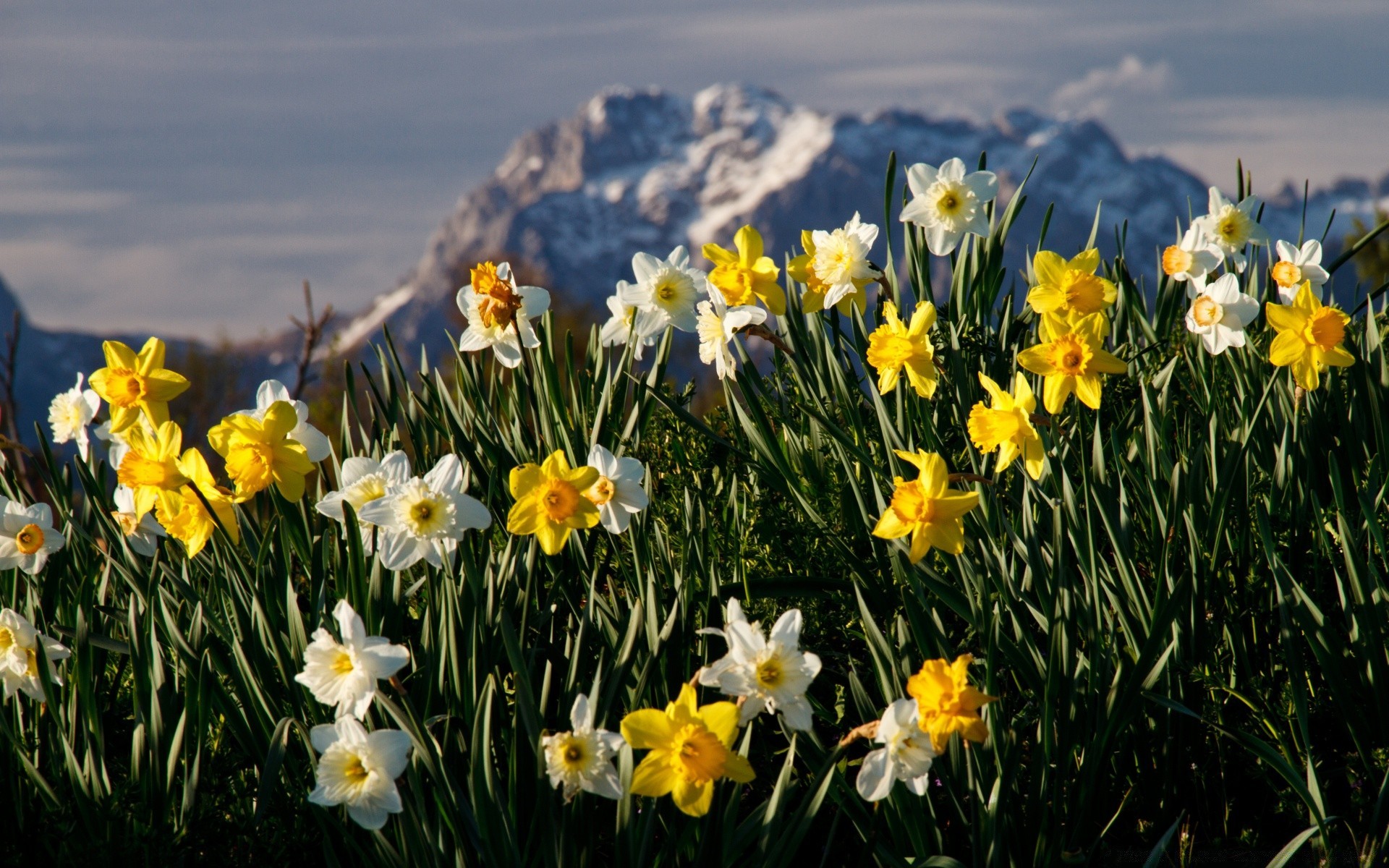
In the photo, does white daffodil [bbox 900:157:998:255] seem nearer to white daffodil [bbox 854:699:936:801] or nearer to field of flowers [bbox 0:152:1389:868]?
field of flowers [bbox 0:152:1389:868]

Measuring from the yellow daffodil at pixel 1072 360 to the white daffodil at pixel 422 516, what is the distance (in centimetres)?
102

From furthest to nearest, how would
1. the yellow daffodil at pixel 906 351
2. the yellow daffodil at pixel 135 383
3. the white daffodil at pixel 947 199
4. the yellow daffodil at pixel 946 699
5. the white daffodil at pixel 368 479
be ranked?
the white daffodil at pixel 947 199
the yellow daffodil at pixel 906 351
the yellow daffodil at pixel 135 383
the white daffodil at pixel 368 479
the yellow daffodil at pixel 946 699

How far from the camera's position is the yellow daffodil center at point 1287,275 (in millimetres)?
2238

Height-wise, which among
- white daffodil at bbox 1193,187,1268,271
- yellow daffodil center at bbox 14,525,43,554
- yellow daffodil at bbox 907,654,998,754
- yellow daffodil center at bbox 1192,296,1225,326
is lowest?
yellow daffodil at bbox 907,654,998,754

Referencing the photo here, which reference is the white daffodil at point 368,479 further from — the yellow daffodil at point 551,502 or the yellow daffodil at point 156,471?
the yellow daffodil at point 156,471

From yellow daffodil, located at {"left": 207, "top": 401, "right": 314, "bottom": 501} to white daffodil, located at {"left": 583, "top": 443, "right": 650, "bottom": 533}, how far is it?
19.4 inches

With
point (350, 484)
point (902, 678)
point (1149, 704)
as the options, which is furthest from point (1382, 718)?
point (350, 484)

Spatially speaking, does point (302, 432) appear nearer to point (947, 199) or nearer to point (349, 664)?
point (349, 664)

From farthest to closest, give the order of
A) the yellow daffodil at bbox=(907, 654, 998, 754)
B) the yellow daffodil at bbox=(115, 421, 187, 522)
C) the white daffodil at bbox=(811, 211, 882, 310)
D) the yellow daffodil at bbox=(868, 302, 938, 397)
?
the white daffodil at bbox=(811, 211, 882, 310)
the yellow daffodil at bbox=(868, 302, 938, 397)
the yellow daffodil at bbox=(115, 421, 187, 522)
the yellow daffodil at bbox=(907, 654, 998, 754)

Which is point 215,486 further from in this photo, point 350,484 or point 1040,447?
point 1040,447

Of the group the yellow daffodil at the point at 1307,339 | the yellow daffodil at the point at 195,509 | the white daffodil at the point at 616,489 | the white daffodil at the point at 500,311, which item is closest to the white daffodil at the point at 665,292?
the white daffodil at the point at 500,311

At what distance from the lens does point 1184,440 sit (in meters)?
2.19

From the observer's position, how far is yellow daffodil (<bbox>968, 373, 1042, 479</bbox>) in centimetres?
171

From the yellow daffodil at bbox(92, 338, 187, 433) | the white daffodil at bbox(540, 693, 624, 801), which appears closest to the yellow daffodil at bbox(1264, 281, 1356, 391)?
the white daffodil at bbox(540, 693, 624, 801)
